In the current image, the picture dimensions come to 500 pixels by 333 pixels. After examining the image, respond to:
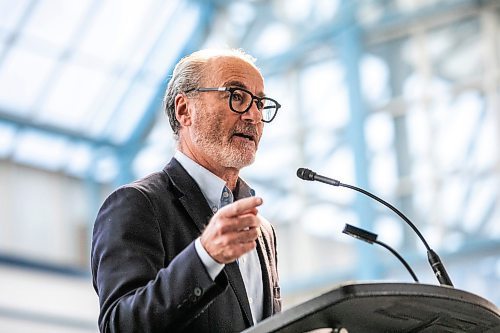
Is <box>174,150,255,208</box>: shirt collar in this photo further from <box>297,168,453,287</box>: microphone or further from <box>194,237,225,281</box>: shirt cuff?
<box>194,237,225,281</box>: shirt cuff

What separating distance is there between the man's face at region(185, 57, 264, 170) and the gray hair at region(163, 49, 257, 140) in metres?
0.03

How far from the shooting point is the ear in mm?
3836

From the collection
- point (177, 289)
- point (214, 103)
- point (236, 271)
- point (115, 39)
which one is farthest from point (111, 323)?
point (115, 39)

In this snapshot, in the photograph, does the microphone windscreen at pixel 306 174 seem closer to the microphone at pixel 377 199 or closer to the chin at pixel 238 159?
the microphone at pixel 377 199

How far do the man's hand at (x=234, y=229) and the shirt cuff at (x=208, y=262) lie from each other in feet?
0.13

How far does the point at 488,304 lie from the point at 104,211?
1.14m

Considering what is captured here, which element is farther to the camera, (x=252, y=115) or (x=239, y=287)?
(x=252, y=115)

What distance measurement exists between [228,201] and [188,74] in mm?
477

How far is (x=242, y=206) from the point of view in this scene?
274 centimetres

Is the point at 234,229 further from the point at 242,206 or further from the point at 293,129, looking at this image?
the point at 293,129

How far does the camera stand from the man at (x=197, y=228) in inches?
116

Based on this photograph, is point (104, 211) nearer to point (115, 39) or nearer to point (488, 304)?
point (488, 304)

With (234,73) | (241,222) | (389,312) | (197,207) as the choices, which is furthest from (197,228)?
(389,312)

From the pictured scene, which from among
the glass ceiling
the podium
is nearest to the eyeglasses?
the podium
